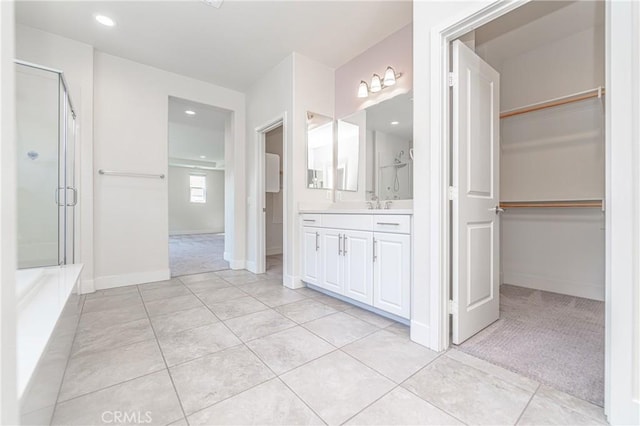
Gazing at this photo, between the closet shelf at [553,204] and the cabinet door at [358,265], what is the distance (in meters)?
1.91

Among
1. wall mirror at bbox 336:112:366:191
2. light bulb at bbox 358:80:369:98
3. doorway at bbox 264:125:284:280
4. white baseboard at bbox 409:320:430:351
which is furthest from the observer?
doorway at bbox 264:125:284:280

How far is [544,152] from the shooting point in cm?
286

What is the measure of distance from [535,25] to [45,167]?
4797 mm

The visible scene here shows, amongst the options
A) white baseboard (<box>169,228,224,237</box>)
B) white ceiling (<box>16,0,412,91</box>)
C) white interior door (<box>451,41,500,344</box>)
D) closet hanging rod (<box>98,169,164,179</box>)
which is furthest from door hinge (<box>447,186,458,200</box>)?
white baseboard (<box>169,228,224,237</box>)

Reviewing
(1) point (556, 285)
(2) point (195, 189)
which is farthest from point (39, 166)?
(2) point (195, 189)

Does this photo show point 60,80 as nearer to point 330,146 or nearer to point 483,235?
point 330,146

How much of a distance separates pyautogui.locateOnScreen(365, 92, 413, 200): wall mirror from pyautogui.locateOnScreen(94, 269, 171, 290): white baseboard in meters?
2.74

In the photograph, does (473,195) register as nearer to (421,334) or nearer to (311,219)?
(421,334)

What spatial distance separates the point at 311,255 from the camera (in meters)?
2.81

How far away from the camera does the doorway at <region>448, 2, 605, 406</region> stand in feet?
5.55

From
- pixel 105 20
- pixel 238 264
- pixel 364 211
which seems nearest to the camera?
pixel 364 211

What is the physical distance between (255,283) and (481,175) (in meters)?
2.57

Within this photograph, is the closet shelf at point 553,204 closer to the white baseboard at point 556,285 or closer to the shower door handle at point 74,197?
the white baseboard at point 556,285

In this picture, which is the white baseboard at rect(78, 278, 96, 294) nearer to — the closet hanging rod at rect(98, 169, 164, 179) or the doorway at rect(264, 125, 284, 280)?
the closet hanging rod at rect(98, 169, 164, 179)
